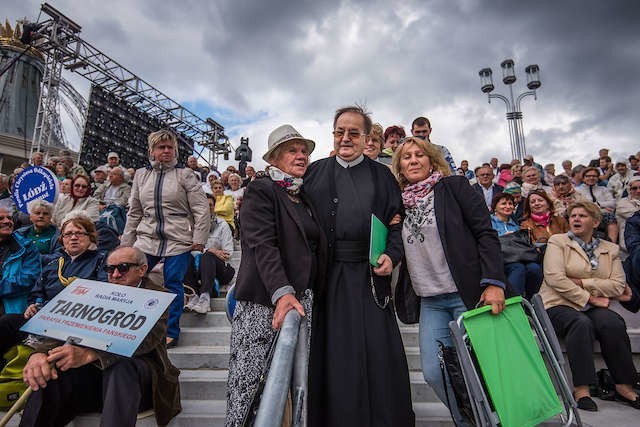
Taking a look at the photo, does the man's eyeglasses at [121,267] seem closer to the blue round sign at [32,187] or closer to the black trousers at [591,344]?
the blue round sign at [32,187]

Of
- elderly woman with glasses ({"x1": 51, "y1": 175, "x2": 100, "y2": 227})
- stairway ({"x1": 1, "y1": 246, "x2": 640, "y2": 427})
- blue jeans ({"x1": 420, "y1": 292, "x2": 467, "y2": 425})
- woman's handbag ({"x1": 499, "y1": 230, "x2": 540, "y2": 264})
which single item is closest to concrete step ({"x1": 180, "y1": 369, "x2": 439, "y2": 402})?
stairway ({"x1": 1, "y1": 246, "x2": 640, "y2": 427})

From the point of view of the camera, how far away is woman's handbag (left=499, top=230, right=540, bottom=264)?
12.7ft

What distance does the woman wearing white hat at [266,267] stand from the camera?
5.62 feet

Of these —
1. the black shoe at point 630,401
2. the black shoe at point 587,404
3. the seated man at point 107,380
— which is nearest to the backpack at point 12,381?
the seated man at point 107,380

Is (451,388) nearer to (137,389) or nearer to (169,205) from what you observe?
(137,389)

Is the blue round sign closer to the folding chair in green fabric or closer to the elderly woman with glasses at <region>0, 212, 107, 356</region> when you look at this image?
the elderly woman with glasses at <region>0, 212, 107, 356</region>

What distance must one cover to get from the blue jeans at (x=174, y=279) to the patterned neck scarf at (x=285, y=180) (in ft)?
6.40

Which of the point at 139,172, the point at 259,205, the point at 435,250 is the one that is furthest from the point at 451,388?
the point at 139,172

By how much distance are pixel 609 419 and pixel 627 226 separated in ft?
8.62

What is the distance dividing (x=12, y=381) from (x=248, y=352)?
2.21 metres

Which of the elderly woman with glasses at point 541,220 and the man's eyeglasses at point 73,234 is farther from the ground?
the elderly woman with glasses at point 541,220

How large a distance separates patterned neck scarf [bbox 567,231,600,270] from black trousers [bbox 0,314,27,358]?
509 cm

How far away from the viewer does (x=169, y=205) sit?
137 inches

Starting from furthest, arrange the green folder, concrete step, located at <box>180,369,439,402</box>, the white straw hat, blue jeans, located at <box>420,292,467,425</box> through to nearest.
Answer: concrete step, located at <box>180,369,439,402</box>
blue jeans, located at <box>420,292,467,425</box>
the white straw hat
the green folder
